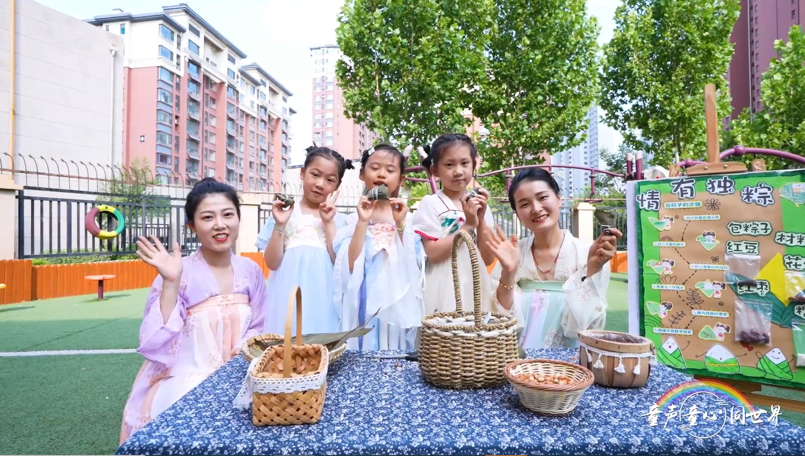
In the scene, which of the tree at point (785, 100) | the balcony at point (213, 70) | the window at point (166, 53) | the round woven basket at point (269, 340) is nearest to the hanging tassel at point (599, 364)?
the round woven basket at point (269, 340)

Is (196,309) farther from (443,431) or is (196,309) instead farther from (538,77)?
(538,77)

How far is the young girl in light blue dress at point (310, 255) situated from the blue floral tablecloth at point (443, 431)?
4.96ft

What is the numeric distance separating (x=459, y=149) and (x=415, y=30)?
9889 mm

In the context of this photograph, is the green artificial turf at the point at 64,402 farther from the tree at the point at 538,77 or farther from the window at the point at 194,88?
the window at the point at 194,88

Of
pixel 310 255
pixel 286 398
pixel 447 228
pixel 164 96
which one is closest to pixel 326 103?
Result: pixel 164 96

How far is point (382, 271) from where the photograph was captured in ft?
8.96

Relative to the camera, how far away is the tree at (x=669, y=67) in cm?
1198

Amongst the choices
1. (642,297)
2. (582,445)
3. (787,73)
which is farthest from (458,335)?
(787,73)

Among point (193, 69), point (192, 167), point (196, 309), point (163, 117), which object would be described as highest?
point (193, 69)

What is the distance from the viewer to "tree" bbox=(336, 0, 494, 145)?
433 inches

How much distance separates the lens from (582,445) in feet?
3.43

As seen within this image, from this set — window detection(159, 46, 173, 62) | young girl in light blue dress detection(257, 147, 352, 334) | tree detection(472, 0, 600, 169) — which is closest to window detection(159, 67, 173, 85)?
window detection(159, 46, 173, 62)

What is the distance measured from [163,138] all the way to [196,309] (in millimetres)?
49038

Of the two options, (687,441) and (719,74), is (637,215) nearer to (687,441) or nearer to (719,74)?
(687,441)
